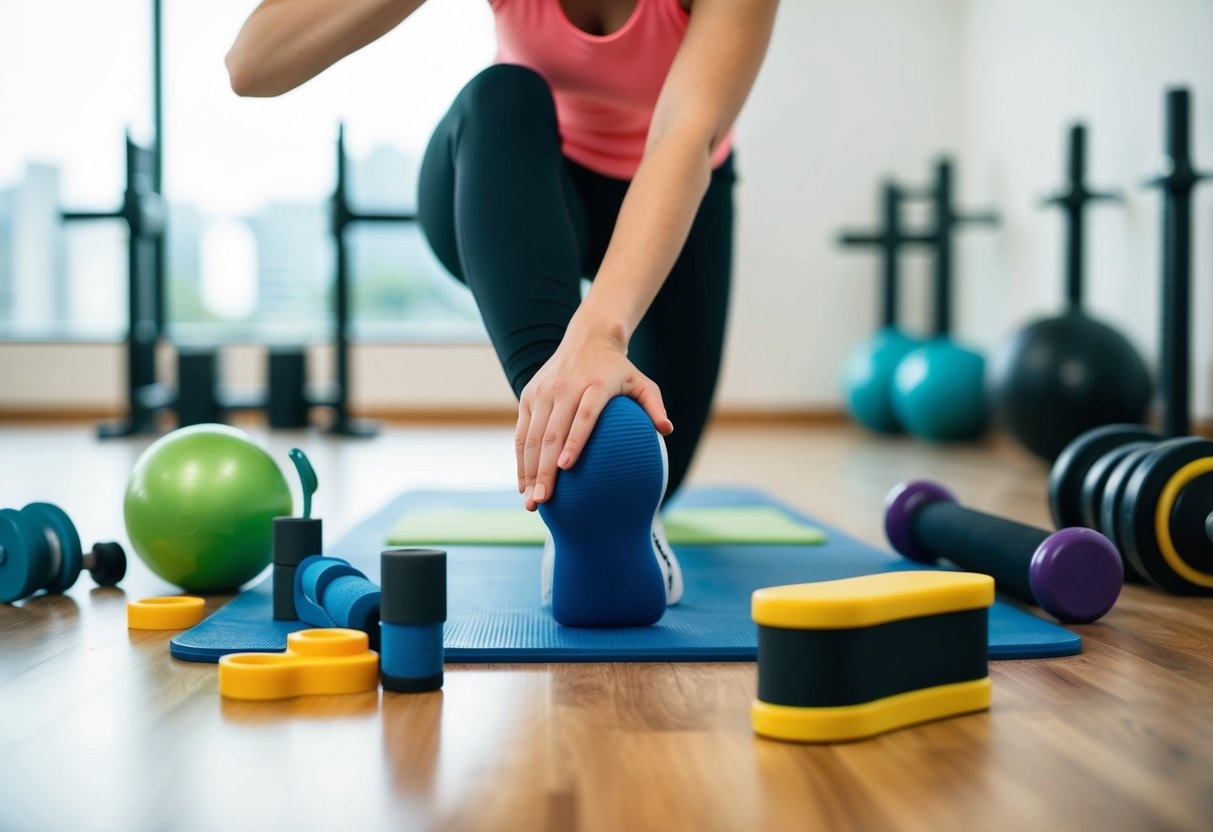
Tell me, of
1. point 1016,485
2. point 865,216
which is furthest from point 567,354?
point 865,216

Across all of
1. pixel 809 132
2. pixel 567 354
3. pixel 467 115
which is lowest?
pixel 567 354

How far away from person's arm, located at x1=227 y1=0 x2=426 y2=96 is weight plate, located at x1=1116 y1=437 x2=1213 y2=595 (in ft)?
3.20

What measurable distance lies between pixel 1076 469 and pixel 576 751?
3.48ft

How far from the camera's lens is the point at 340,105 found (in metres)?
5.45

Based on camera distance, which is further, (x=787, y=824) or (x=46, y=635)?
(x=46, y=635)

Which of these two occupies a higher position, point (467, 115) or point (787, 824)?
point (467, 115)

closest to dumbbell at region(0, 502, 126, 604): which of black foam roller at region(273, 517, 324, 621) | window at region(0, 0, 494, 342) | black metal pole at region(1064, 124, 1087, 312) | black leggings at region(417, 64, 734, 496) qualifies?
black foam roller at region(273, 517, 324, 621)

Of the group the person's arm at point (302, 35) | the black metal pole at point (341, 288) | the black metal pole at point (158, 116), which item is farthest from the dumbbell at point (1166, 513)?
the black metal pole at point (158, 116)

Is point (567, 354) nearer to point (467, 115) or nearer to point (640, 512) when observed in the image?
point (640, 512)

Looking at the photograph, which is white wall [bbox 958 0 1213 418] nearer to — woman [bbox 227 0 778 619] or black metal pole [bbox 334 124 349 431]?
woman [bbox 227 0 778 619]

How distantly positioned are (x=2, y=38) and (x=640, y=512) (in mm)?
Answer: 5321

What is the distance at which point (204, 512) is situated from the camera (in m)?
1.39

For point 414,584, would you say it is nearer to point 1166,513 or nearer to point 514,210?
point 514,210

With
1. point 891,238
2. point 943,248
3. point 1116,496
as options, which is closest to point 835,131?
point 891,238
